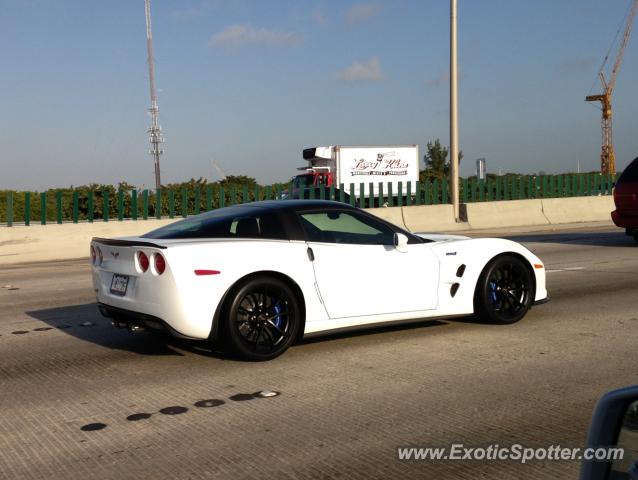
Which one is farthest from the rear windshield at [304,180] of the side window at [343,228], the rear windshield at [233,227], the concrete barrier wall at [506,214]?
the rear windshield at [233,227]

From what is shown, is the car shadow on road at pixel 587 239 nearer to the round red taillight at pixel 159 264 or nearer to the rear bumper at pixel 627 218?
the rear bumper at pixel 627 218

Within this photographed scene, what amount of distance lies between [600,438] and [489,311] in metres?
5.87

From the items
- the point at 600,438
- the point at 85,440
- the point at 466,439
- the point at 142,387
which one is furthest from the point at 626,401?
the point at 142,387

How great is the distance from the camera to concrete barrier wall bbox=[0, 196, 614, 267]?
56.4 ft

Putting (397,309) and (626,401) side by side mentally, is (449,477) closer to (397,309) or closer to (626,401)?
(626,401)

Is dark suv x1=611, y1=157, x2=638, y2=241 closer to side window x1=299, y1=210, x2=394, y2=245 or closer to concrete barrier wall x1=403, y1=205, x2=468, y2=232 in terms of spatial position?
concrete barrier wall x1=403, y1=205, x2=468, y2=232

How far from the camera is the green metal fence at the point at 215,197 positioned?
18.9 m

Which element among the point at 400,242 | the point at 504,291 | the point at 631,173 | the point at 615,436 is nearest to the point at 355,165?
the point at 631,173

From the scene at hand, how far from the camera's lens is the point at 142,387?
19.0 feet

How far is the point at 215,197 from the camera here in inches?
926

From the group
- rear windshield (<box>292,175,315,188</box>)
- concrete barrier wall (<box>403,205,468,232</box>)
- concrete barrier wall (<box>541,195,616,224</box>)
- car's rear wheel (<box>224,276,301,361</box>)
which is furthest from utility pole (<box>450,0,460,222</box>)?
car's rear wheel (<box>224,276,301,361</box>)

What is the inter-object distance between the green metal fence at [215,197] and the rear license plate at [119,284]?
11648mm

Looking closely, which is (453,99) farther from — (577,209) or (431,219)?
(577,209)

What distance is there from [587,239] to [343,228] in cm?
1350
